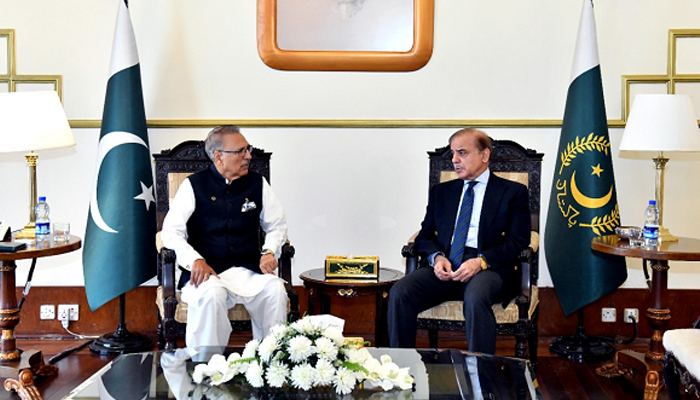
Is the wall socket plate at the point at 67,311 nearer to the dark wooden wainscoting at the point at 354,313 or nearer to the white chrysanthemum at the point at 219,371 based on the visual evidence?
the dark wooden wainscoting at the point at 354,313

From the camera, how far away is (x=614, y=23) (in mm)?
4285

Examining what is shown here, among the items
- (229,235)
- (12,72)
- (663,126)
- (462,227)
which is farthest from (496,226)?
(12,72)

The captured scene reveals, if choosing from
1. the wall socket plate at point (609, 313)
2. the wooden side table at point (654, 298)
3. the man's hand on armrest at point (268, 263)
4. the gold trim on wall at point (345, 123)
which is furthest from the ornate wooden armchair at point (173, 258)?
the wall socket plate at point (609, 313)

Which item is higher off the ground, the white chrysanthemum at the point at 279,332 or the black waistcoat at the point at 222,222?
the black waistcoat at the point at 222,222

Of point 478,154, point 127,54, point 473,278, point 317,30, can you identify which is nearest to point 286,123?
point 317,30

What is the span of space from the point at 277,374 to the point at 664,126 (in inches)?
91.6

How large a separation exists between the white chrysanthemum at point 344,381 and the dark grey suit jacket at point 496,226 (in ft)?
4.77

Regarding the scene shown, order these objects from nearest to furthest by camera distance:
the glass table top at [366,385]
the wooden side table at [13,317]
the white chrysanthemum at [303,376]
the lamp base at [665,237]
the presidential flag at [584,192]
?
the white chrysanthemum at [303,376]
the glass table top at [366,385]
the wooden side table at [13,317]
the lamp base at [665,237]
the presidential flag at [584,192]

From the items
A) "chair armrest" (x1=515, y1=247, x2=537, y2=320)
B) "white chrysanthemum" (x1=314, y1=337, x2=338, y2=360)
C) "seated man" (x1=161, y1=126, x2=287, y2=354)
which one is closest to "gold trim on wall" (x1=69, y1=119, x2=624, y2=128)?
"seated man" (x1=161, y1=126, x2=287, y2=354)

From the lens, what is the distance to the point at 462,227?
12.0 feet

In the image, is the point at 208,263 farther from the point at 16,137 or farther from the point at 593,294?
the point at 593,294

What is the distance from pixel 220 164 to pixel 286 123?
0.80 metres

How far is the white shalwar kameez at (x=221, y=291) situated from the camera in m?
3.37

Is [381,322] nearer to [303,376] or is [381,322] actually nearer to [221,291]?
[221,291]
